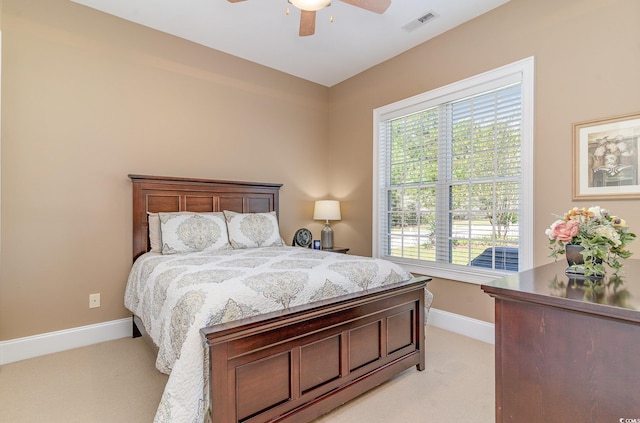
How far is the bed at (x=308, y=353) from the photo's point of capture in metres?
1.44

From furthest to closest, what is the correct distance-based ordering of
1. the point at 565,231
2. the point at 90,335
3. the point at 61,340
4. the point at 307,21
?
the point at 90,335 < the point at 61,340 < the point at 307,21 < the point at 565,231

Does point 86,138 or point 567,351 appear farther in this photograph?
point 86,138

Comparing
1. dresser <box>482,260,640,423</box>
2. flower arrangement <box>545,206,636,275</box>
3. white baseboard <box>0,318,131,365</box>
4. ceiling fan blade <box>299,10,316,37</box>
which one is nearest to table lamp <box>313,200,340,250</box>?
ceiling fan blade <box>299,10,316,37</box>

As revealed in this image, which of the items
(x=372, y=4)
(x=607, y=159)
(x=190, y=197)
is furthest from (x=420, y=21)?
(x=190, y=197)

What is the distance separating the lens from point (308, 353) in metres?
1.75

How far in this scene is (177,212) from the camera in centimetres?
320

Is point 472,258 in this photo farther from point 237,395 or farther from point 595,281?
point 237,395

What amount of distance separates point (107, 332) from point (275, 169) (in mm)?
2483

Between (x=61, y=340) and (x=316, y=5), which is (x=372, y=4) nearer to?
(x=316, y=5)

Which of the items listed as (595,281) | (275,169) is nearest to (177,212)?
(275,169)

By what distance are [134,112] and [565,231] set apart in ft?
11.6

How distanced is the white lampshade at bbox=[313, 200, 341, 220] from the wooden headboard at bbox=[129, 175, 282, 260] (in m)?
0.57

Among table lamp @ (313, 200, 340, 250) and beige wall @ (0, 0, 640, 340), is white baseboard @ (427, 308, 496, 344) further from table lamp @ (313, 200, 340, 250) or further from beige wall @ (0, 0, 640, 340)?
table lamp @ (313, 200, 340, 250)

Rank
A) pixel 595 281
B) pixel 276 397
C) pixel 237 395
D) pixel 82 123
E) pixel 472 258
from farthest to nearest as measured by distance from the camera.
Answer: pixel 472 258 → pixel 82 123 → pixel 276 397 → pixel 237 395 → pixel 595 281
